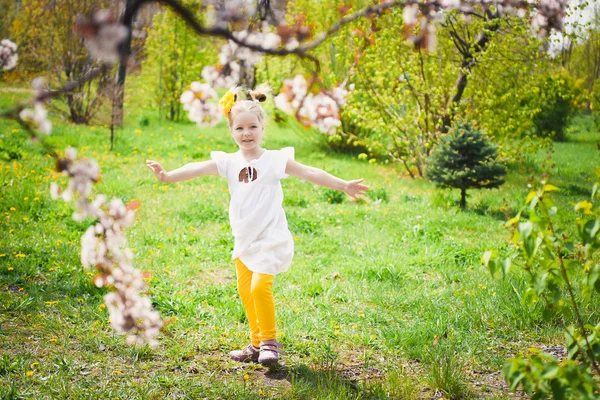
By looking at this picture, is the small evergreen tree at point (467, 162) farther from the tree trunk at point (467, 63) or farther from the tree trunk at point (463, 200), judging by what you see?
the tree trunk at point (467, 63)

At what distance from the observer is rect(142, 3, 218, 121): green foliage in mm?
15250

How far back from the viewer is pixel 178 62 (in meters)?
15.5

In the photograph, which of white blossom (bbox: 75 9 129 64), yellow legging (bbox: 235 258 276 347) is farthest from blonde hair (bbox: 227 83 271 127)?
white blossom (bbox: 75 9 129 64)

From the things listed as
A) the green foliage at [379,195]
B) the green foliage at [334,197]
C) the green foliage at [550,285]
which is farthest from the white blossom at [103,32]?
the green foliage at [379,195]

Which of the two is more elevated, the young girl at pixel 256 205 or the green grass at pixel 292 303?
the young girl at pixel 256 205

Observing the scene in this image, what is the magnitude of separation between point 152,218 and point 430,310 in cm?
340

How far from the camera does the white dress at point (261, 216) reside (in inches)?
118

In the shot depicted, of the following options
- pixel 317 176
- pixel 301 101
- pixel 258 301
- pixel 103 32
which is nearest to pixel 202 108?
pixel 301 101

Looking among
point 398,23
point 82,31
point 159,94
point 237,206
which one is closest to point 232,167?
point 237,206

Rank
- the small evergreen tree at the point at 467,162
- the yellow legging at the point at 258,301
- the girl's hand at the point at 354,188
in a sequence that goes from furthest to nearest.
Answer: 1. the small evergreen tree at the point at 467,162
2. the girl's hand at the point at 354,188
3. the yellow legging at the point at 258,301

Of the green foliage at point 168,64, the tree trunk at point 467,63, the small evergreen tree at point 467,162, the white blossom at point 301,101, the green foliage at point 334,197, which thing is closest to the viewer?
the white blossom at point 301,101

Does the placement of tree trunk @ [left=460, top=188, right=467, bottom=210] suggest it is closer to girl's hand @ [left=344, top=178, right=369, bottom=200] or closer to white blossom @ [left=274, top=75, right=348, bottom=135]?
white blossom @ [left=274, top=75, right=348, bottom=135]

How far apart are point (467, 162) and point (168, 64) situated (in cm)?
1082

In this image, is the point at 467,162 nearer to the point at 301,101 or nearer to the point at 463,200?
the point at 463,200
